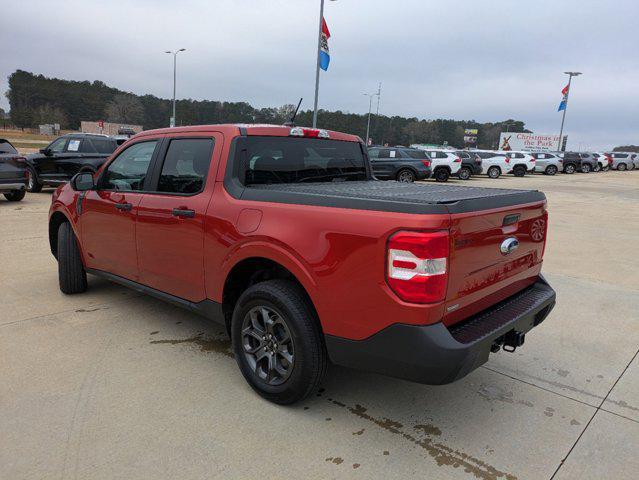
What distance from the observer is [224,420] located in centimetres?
285

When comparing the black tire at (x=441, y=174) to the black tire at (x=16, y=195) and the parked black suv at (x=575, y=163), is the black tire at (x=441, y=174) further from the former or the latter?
the parked black suv at (x=575, y=163)

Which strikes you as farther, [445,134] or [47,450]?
[445,134]

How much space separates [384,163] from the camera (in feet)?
69.6

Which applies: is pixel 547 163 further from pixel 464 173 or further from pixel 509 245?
pixel 509 245

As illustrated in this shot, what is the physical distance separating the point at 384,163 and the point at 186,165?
18242mm

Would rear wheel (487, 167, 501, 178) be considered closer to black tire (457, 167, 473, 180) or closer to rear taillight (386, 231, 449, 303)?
black tire (457, 167, 473, 180)

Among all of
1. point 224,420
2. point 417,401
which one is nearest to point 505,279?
point 417,401

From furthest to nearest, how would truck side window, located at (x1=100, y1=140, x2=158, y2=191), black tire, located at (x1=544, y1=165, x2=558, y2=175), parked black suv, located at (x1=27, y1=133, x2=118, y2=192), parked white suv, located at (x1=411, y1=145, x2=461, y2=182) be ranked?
black tire, located at (x1=544, y1=165, x2=558, y2=175), parked white suv, located at (x1=411, y1=145, x2=461, y2=182), parked black suv, located at (x1=27, y1=133, x2=118, y2=192), truck side window, located at (x1=100, y1=140, x2=158, y2=191)

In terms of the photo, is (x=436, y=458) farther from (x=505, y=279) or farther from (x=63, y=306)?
(x=63, y=306)

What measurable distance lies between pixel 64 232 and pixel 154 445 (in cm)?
310

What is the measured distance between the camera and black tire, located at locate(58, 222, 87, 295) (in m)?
4.84

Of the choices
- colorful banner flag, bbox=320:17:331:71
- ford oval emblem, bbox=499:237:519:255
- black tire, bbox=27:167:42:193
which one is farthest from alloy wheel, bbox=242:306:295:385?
colorful banner flag, bbox=320:17:331:71

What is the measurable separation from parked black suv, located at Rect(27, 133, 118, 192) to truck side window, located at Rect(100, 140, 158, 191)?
9.27 metres

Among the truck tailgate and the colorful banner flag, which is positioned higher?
Result: the colorful banner flag
